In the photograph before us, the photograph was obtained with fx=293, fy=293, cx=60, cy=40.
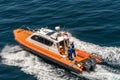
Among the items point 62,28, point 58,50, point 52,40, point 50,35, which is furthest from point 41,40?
point 62,28

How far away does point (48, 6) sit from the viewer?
45094 mm

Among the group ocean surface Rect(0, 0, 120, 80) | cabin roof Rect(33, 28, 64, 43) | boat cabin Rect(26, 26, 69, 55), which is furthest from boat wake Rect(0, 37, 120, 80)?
cabin roof Rect(33, 28, 64, 43)

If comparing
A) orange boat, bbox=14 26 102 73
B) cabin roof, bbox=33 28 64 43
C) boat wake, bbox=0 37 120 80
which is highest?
cabin roof, bbox=33 28 64 43

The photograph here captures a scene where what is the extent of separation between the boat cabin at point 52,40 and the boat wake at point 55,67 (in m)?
1.66

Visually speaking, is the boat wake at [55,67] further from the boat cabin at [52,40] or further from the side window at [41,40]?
the side window at [41,40]

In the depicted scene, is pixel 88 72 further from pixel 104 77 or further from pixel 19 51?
pixel 19 51

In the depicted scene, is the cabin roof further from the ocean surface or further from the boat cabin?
the ocean surface

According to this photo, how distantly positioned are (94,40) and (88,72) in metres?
6.89

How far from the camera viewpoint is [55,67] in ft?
98.7

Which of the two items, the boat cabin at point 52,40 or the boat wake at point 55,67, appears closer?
the boat wake at point 55,67

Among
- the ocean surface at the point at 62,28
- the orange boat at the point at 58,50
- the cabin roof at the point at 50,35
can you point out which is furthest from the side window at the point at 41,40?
the ocean surface at the point at 62,28

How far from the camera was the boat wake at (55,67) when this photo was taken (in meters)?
27.8

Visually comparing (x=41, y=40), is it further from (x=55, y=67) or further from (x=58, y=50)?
(x=55, y=67)

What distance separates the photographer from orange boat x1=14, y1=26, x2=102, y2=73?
28.5 meters
